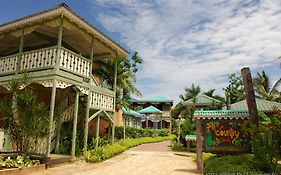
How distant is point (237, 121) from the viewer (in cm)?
815

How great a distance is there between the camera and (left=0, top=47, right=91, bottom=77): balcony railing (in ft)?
32.1

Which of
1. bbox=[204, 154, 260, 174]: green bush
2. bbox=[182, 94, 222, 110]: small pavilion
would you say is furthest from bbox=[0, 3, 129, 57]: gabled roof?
bbox=[182, 94, 222, 110]: small pavilion

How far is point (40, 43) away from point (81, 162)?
300 inches

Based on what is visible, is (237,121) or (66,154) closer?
(237,121)

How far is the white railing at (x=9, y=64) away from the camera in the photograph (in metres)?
10.9

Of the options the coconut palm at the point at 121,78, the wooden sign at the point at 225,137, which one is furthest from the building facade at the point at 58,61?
the wooden sign at the point at 225,137

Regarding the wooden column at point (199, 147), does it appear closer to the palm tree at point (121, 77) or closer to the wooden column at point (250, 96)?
the wooden column at point (250, 96)

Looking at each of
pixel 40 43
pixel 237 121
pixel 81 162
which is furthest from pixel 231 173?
pixel 40 43

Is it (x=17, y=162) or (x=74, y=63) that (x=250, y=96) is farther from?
(x=17, y=162)

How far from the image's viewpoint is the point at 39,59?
1009 centimetres

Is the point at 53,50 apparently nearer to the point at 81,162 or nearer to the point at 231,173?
the point at 81,162

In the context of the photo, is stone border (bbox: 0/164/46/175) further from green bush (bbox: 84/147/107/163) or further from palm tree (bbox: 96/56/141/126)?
palm tree (bbox: 96/56/141/126)

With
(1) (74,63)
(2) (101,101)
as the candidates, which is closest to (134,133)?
(2) (101,101)

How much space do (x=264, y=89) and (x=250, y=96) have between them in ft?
88.0
